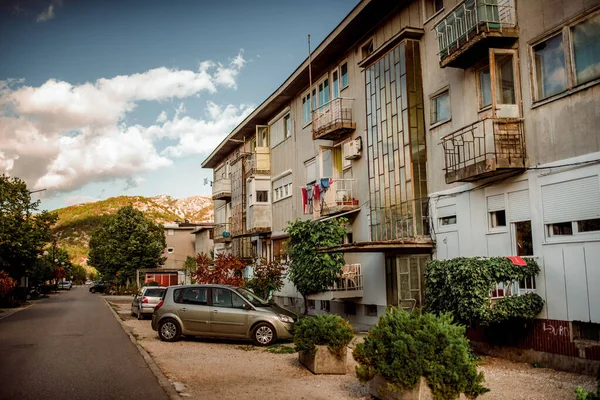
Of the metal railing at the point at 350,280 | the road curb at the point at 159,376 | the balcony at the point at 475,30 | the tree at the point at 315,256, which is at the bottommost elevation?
the road curb at the point at 159,376

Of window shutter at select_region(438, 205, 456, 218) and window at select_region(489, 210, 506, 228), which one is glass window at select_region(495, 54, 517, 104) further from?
window shutter at select_region(438, 205, 456, 218)

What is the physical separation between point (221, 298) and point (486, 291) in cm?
775

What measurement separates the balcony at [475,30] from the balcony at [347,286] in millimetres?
8617

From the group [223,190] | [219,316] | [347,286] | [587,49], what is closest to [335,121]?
[347,286]

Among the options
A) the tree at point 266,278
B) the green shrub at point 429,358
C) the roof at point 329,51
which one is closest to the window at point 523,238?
the green shrub at point 429,358

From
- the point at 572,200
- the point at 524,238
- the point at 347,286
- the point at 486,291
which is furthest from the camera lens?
the point at 347,286

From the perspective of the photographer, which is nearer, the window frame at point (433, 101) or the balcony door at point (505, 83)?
the balcony door at point (505, 83)

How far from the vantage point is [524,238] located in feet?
40.7

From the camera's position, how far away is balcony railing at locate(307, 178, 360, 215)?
20.7 metres

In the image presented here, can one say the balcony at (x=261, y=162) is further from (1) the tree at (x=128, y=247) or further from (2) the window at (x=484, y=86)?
(1) the tree at (x=128, y=247)

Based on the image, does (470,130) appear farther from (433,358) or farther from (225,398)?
(225,398)

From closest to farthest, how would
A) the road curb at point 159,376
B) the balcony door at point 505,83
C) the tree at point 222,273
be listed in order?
1. the road curb at point 159,376
2. the balcony door at point 505,83
3. the tree at point 222,273

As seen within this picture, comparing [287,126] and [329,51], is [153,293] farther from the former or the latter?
[329,51]

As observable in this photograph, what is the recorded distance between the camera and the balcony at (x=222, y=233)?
38531 mm
